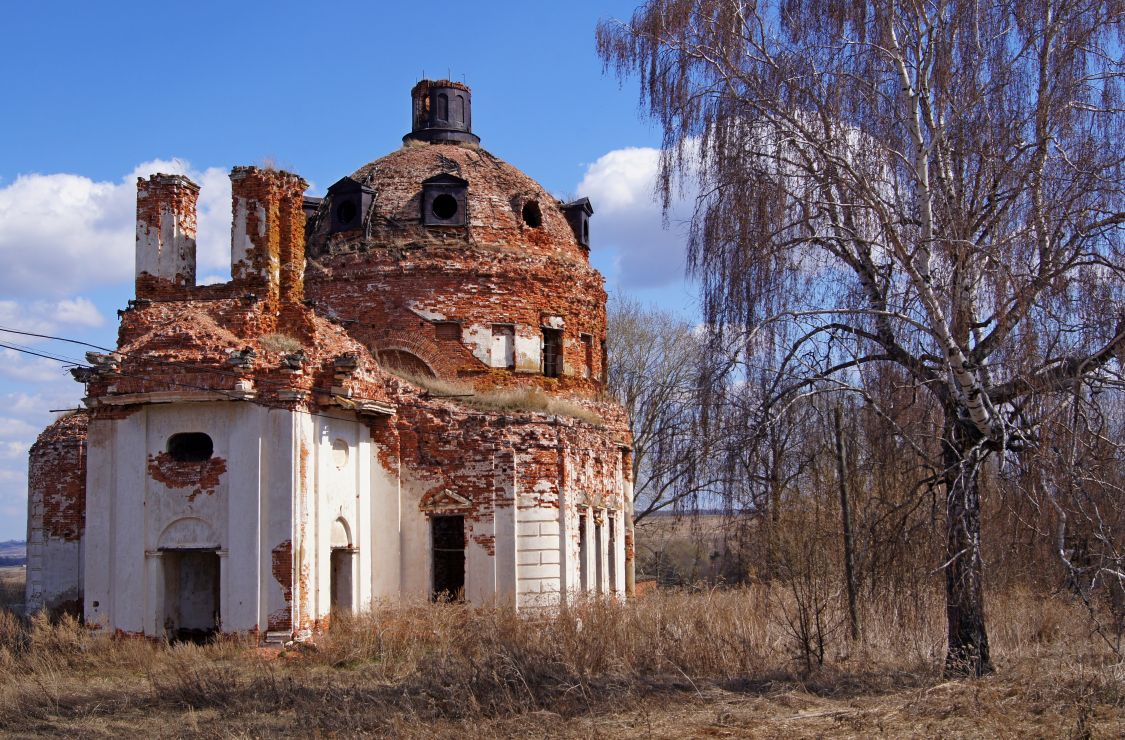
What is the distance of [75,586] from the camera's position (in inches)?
916

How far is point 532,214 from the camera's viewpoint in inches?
1056

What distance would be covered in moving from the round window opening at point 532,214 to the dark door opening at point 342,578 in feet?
31.8

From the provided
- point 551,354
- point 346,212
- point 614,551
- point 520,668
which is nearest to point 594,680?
point 520,668

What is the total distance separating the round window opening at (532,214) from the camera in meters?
26.7

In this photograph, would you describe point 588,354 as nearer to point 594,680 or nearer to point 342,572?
point 342,572

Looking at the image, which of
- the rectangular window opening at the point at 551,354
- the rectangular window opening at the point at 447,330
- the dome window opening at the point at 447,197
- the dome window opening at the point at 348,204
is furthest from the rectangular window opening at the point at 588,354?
the dome window opening at the point at 348,204

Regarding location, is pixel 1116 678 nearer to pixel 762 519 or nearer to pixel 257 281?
pixel 762 519

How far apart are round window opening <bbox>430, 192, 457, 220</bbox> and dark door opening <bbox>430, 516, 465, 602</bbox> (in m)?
7.25

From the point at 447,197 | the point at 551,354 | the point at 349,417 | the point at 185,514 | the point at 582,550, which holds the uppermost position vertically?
the point at 447,197

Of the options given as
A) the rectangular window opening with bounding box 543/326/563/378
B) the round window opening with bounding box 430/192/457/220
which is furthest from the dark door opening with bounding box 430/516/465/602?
the round window opening with bounding box 430/192/457/220

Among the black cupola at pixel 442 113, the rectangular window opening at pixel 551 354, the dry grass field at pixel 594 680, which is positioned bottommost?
the dry grass field at pixel 594 680

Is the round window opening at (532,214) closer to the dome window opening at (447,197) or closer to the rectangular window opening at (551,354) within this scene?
the dome window opening at (447,197)

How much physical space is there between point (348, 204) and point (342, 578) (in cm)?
918

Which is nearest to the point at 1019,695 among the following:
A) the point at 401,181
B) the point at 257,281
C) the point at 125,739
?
the point at 125,739
